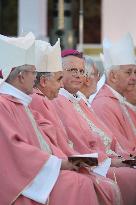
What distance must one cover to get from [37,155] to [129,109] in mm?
2530

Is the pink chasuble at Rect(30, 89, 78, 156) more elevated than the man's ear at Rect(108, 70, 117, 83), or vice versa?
the man's ear at Rect(108, 70, 117, 83)


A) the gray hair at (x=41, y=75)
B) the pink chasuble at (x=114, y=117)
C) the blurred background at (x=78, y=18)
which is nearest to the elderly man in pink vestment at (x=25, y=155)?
the gray hair at (x=41, y=75)

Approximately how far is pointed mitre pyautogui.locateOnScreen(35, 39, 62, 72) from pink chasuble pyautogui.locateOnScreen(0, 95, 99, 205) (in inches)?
32.9

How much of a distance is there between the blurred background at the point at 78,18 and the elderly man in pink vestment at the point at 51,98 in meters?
12.1

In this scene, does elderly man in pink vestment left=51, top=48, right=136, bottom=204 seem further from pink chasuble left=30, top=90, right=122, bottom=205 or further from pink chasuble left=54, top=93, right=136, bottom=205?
pink chasuble left=30, top=90, right=122, bottom=205

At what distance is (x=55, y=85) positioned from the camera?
6.00m

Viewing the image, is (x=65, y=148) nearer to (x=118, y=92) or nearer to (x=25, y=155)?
(x=25, y=155)

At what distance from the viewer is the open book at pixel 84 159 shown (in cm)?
518

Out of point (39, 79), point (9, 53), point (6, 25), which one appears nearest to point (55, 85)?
point (39, 79)

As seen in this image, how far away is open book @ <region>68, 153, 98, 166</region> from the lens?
5.18 m

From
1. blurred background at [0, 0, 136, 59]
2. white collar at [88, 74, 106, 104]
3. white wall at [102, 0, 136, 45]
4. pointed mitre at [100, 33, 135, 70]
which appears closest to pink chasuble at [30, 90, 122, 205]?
white collar at [88, 74, 106, 104]

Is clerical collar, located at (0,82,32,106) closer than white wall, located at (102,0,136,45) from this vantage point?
Yes

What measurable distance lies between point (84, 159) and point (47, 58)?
121 cm

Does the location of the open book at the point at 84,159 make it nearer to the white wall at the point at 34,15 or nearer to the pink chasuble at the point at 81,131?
the pink chasuble at the point at 81,131
